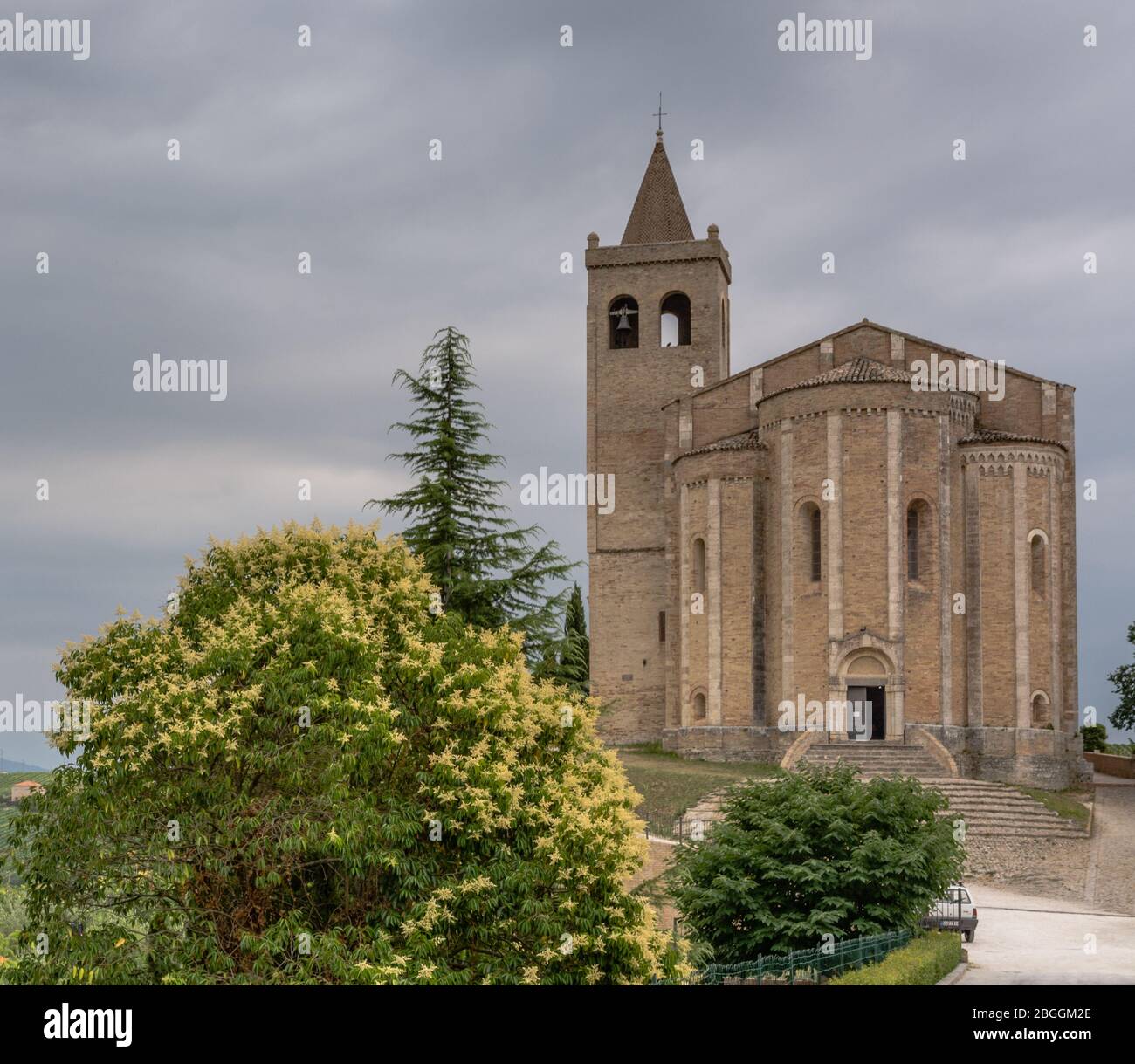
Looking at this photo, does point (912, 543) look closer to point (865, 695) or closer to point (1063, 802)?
point (865, 695)

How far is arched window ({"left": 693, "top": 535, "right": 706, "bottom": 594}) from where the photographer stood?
47688mm

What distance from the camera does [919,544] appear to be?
4422cm

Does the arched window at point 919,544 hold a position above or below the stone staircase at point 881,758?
above

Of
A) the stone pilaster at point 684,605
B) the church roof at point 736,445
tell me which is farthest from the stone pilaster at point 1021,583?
the stone pilaster at point 684,605

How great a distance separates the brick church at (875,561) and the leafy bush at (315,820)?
26.8 meters

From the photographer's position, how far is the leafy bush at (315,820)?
45.1 ft

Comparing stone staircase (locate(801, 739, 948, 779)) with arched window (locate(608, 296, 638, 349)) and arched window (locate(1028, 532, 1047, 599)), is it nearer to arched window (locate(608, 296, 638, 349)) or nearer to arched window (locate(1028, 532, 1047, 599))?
arched window (locate(1028, 532, 1047, 599))

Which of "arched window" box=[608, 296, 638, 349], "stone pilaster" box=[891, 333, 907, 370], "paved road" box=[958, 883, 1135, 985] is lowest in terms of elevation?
"paved road" box=[958, 883, 1135, 985]

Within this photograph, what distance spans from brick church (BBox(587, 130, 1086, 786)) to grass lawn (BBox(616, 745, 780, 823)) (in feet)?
3.48

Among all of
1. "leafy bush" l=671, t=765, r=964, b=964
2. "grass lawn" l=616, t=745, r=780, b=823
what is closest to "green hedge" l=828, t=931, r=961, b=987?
"leafy bush" l=671, t=765, r=964, b=964

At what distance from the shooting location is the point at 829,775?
24078mm

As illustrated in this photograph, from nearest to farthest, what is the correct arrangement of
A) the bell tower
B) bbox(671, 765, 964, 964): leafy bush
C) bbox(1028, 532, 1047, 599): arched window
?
bbox(671, 765, 964, 964): leafy bush → bbox(1028, 532, 1047, 599): arched window → the bell tower

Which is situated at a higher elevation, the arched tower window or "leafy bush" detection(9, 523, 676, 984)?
the arched tower window

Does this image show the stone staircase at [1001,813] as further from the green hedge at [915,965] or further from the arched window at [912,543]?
the green hedge at [915,965]
